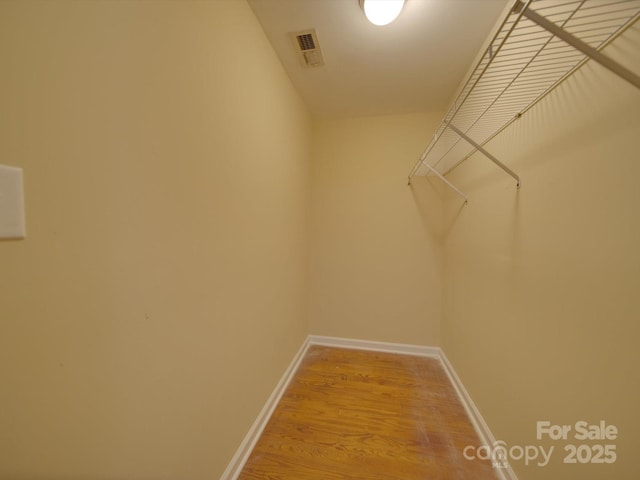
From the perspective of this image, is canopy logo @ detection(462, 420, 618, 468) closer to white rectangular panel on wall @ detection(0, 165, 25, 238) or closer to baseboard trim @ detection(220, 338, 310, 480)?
baseboard trim @ detection(220, 338, 310, 480)

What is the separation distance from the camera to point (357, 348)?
2.47 metres

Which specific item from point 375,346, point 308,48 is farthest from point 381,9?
point 375,346

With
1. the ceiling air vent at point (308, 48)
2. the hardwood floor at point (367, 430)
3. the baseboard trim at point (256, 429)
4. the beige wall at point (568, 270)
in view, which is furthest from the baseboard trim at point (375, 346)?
the ceiling air vent at point (308, 48)

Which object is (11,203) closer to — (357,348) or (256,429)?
(256,429)

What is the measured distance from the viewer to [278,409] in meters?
1.62

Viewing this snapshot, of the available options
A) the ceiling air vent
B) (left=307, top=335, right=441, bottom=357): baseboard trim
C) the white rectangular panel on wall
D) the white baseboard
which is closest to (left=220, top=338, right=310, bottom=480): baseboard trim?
the white baseboard

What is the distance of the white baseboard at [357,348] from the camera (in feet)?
3.88

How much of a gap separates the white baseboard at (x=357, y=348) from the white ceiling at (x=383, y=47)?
7.69 ft

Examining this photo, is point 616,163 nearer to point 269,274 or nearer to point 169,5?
point 169,5

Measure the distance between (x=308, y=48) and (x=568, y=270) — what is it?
5.94 ft

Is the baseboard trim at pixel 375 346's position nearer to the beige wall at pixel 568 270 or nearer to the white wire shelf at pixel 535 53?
the beige wall at pixel 568 270

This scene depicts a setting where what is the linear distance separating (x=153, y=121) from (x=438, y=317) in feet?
8.65

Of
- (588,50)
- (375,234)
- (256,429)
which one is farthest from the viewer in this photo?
(375,234)

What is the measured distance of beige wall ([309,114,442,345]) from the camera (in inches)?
90.9
